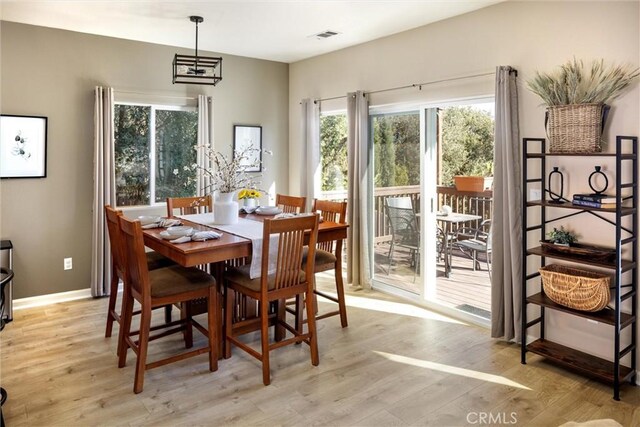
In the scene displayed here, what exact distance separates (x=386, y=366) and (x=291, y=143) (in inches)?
146

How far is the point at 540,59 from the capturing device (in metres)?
3.45

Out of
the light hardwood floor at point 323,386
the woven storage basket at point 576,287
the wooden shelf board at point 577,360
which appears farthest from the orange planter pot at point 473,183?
the wooden shelf board at point 577,360

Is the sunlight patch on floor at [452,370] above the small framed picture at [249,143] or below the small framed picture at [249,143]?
below

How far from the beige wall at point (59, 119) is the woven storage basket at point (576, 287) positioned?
427cm

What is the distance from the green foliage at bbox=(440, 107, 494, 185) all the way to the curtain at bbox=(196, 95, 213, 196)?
267 centimetres

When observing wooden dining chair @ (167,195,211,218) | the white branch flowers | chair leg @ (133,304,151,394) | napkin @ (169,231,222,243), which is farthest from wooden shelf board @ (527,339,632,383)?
wooden dining chair @ (167,195,211,218)

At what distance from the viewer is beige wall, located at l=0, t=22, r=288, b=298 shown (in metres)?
4.43

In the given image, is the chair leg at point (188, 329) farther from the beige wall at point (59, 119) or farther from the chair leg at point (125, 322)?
the beige wall at point (59, 119)

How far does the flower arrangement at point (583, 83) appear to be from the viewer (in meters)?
2.96

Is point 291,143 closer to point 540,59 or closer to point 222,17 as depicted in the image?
point 222,17

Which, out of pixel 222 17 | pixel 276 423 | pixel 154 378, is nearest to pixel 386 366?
pixel 276 423

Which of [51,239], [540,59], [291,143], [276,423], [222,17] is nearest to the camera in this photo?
[276,423]

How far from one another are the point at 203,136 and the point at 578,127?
3.89 meters

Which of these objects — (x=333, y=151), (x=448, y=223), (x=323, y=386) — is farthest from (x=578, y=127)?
(x=333, y=151)
